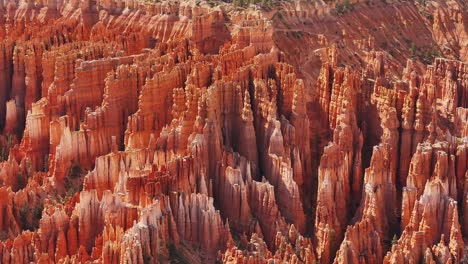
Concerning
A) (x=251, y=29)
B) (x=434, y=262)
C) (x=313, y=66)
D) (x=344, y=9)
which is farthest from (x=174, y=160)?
(x=344, y=9)

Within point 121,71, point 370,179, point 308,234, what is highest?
point 121,71

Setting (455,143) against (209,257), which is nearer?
(209,257)

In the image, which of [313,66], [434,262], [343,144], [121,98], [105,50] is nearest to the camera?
[434,262]

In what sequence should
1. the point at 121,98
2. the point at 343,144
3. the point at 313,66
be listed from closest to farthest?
the point at 343,144 → the point at 121,98 → the point at 313,66

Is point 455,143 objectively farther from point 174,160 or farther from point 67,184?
point 67,184

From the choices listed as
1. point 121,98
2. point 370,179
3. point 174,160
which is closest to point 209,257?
point 174,160

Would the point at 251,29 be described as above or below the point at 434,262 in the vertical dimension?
above
